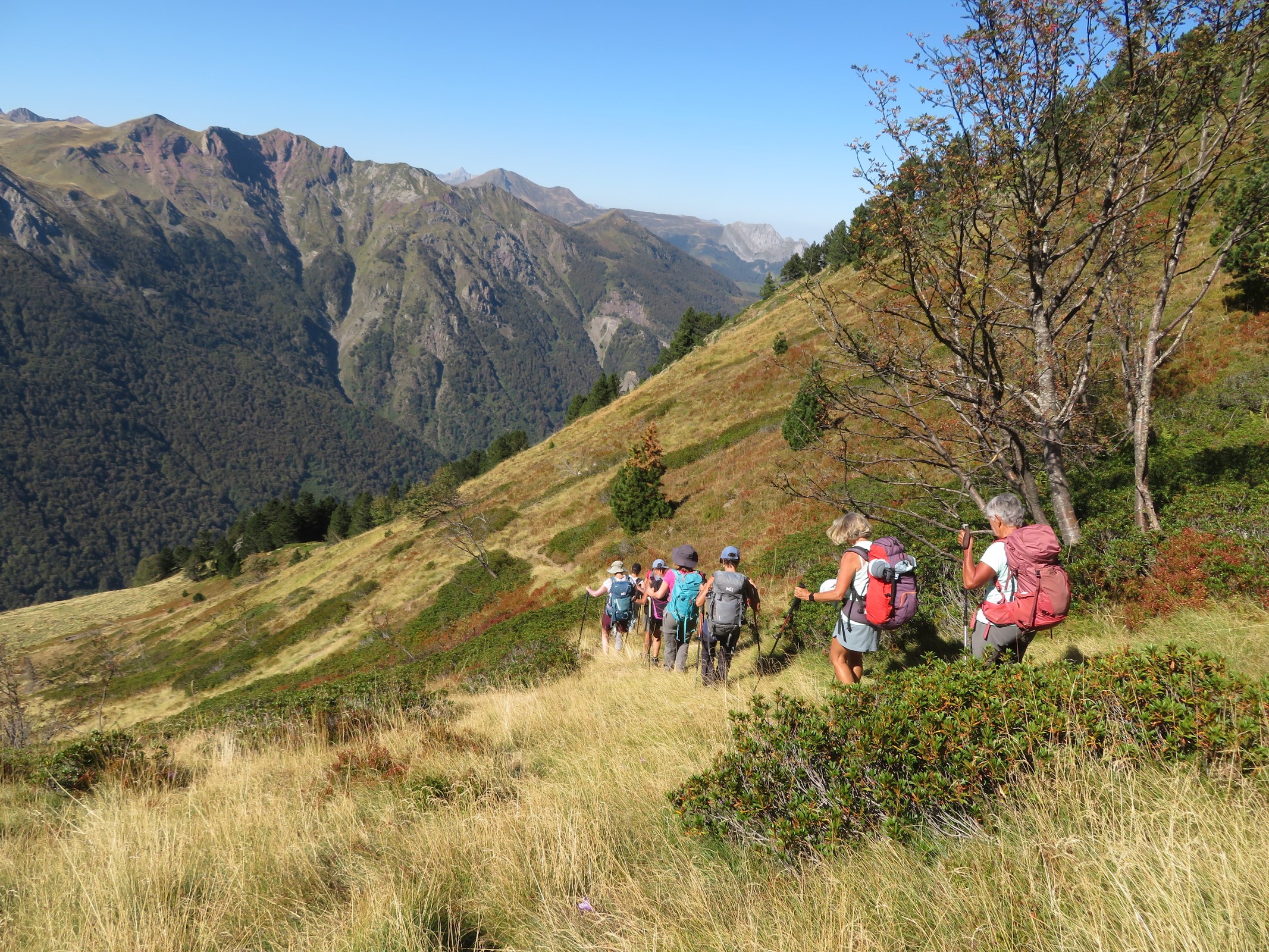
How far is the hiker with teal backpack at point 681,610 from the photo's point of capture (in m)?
7.59

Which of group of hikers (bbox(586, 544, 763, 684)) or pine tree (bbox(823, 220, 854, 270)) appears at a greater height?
pine tree (bbox(823, 220, 854, 270))

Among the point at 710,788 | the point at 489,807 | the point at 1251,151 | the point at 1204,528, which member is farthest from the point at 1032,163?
the point at 489,807

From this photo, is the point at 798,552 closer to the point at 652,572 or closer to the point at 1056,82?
the point at 652,572

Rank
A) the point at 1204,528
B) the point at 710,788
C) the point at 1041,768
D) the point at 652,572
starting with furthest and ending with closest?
the point at 652,572 < the point at 1204,528 < the point at 710,788 < the point at 1041,768

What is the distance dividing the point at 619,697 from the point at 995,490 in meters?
8.74

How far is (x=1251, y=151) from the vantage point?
234 inches

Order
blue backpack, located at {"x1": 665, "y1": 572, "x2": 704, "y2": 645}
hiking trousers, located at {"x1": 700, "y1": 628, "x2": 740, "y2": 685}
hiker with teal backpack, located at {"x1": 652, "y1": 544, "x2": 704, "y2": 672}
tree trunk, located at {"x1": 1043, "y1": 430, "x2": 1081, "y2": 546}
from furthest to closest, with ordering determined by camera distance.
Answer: blue backpack, located at {"x1": 665, "y1": 572, "x2": 704, "y2": 645} < hiker with teal backpack, located at {"x1": 652, "y1": 544, "x2": 704, "y2": 672} < hiking trousers, located at {"x1": 700, "y1": 628, "x2": 740, "y2": 685} < tree trunk, located at {"x1": 1043, "y1": 430, "x2": 1081, "y2": 546}

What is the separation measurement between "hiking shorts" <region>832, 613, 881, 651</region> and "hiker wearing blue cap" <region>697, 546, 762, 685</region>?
137 centimetres

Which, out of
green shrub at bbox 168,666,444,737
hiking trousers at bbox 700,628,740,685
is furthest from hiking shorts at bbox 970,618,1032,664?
green shrub at bbox 168,666,444,737

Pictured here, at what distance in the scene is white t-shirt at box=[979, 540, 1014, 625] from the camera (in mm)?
4344

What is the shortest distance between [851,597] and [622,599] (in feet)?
19.8

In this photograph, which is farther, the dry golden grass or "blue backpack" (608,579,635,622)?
"blue backpack" (608,579,635,622)

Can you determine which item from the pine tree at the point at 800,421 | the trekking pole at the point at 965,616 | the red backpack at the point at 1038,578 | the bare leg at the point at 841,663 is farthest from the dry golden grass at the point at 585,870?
the pine tree at the point at 800,421

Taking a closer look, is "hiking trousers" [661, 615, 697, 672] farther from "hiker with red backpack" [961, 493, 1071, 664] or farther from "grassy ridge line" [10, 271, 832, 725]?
"grassy ridge line" [10, 271, 832, 725]
